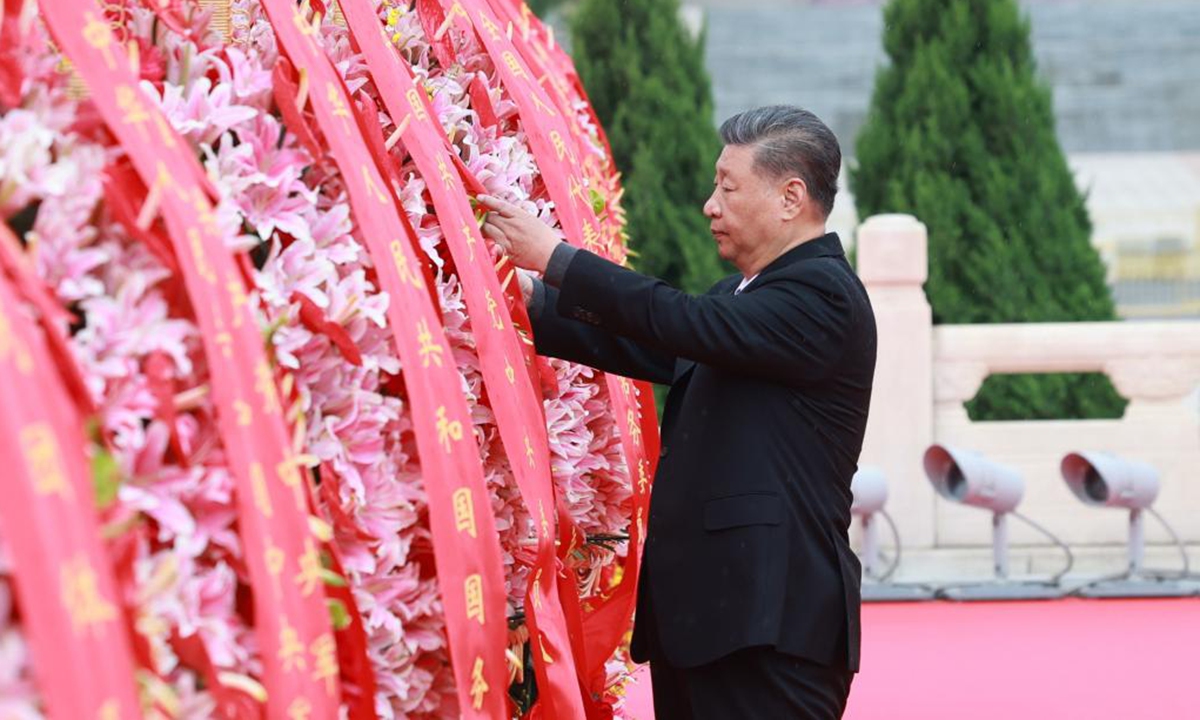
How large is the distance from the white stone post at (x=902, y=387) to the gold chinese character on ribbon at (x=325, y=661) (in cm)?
611

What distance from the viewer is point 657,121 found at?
9336mm

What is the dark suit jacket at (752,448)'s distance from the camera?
8.81 ft

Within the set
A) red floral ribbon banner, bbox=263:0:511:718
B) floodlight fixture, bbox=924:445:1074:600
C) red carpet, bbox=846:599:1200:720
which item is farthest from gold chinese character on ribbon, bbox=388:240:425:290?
floodlight fixture, bbox=924:445:1074:600

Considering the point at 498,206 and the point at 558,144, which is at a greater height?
the point at 558,144

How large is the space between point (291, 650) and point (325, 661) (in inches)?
2.8

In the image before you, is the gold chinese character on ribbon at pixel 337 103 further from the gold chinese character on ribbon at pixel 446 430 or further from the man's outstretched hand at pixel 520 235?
the man's outstretched hand at pixel 520 235

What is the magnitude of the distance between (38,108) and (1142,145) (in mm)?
16497

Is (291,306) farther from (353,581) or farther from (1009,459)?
(1009,459)

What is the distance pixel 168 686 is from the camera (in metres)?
1.69

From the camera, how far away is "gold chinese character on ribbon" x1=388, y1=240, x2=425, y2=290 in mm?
2174

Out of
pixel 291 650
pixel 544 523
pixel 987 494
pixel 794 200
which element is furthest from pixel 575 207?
pixel 987 494

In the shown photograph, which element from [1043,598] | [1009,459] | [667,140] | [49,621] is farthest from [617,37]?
[49,621]

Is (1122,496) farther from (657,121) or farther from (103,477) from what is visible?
(103,477)

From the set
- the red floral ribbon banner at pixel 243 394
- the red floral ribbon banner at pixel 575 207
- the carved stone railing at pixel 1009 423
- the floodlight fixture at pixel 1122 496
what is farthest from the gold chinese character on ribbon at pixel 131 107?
the carved stone railing at pixel 1009 423
